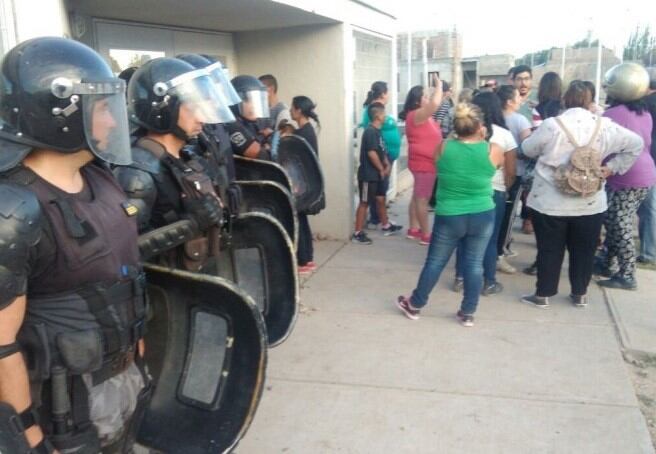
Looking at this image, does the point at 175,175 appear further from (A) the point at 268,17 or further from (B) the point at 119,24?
(A) the point at 268,17

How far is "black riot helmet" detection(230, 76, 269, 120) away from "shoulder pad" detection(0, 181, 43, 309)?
3.03 meters

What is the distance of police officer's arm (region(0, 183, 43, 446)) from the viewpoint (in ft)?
4.91

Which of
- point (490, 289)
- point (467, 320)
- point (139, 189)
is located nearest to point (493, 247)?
point (490, 289)

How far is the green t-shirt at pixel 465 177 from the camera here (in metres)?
4.23

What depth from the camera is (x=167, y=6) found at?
490cm

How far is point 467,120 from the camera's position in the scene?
4145 millimetres

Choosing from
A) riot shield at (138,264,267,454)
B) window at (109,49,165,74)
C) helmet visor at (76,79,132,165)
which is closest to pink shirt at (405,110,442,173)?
window at (109,49,165,74)

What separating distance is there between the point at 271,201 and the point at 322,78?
11.0 feet

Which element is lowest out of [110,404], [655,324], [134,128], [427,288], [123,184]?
[655,324]

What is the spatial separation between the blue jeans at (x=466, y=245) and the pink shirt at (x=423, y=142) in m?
2.11

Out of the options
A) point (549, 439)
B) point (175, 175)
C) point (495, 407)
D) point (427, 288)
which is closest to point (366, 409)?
point (495, 407)

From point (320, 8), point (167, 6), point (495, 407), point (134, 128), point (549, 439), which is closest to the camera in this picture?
point (134, 128)

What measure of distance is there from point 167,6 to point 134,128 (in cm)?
237

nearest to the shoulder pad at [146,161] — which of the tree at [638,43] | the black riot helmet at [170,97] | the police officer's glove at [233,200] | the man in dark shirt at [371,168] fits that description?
the black riot helmet at [170,97]
